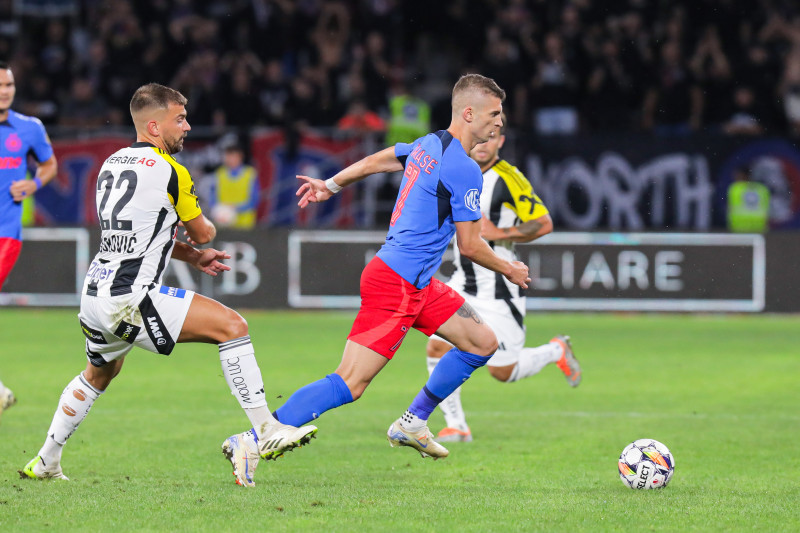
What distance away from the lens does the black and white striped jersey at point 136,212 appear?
6117 mm

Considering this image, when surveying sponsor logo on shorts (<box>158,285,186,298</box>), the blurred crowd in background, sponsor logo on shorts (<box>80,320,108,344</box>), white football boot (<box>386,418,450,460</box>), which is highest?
the blurred crowd in background

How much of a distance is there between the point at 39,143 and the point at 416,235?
3.77 metres

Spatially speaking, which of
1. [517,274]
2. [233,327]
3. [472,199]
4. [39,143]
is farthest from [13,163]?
[517,274]

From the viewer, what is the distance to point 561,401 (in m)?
10.1

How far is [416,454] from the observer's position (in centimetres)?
775

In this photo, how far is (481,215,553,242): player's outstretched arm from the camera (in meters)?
8.23

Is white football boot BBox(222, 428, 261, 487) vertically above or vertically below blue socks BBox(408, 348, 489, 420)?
below

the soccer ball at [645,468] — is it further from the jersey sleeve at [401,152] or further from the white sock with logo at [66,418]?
the white sock with logo at [66,418]

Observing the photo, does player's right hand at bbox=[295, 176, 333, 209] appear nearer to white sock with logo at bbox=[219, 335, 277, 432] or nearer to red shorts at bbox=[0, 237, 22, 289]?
white sock with logo at bbox=[219, 335, 277, 432]

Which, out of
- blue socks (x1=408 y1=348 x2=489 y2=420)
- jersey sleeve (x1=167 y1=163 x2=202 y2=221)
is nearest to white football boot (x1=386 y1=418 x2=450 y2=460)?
blue socks (x1=408 y1=348 x2=489 y2=420)

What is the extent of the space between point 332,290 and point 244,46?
228 inches

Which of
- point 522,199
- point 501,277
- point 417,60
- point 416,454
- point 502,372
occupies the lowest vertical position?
point 416,454

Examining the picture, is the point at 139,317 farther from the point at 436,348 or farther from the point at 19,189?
the point at 19,189

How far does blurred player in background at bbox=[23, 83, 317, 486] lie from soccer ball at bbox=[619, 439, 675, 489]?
171 cm
